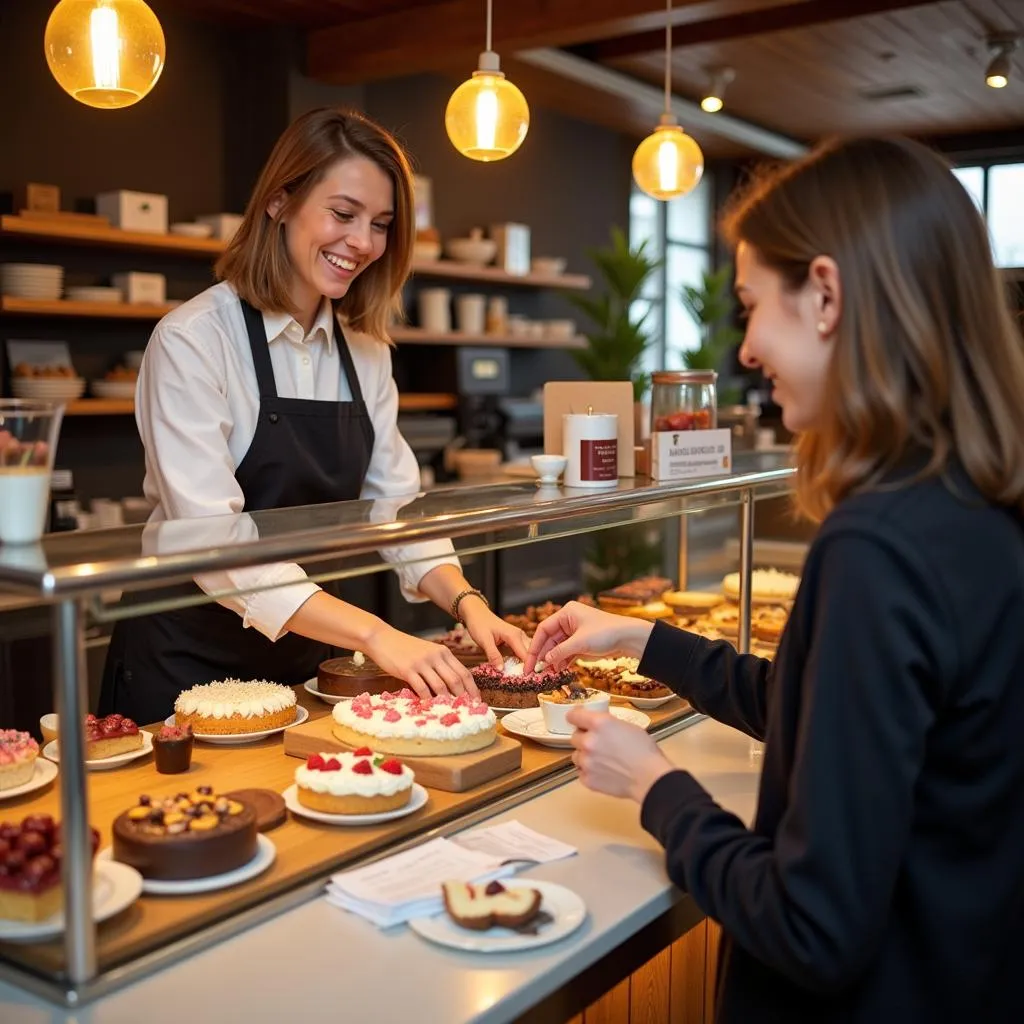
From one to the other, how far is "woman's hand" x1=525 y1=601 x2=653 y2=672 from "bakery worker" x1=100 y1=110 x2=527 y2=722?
236mm

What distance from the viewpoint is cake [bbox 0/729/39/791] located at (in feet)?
5.82

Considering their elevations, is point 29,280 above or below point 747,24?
below

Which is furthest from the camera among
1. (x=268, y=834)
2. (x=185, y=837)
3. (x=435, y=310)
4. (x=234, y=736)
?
(x=435, y=310)

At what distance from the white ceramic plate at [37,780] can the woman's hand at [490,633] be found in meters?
0.86

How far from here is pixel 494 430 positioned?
273 inches

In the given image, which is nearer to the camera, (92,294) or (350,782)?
(350,782)

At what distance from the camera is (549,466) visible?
7.66 feet

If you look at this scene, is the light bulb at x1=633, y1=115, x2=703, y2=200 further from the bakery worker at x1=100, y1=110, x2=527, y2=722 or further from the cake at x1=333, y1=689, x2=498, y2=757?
the cake at x1=333, y1=689, x2=498, y2=757

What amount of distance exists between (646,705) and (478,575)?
3446 millimetres

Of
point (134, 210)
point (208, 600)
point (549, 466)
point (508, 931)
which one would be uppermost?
point (134, 210)

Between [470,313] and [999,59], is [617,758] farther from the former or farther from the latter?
[999,59]

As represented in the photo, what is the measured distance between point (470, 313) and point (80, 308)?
2624mm

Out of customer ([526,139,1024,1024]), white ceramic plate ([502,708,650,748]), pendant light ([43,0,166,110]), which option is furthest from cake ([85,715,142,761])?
pendant light ([43,0,166,110])

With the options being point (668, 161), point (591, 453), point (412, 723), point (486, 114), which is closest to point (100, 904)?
point (412, 723)
